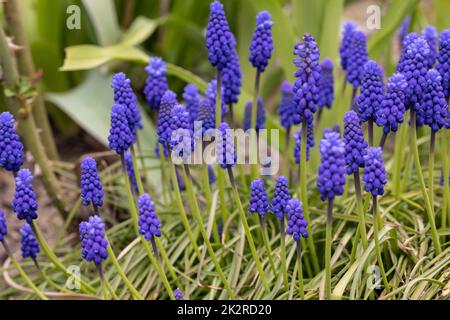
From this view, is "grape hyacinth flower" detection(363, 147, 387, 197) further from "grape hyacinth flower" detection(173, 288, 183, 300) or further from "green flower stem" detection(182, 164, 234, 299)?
"grape hyacinth flower" detection(173, 288, 183, 300)

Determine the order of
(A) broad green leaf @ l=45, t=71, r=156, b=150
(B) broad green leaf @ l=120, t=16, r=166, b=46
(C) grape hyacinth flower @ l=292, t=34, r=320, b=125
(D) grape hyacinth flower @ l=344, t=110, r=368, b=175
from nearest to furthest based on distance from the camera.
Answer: (D) grape hyacinth flower @ l=344, t=110, r=368, b=175
(C) grape hyacinth flower @ l=292, t=34, r=320, b=125
(A) broad green leaf @ l=45, t=71, r=156, b=150
(B) broad green leaf @ l=120, t=16, r=166, b=46

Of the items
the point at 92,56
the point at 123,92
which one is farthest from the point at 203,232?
the point at 92,56

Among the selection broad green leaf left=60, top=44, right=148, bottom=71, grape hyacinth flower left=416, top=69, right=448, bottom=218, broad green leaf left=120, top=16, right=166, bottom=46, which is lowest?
grape hyacinth flower left=416, top=69, right=448, bottom=218

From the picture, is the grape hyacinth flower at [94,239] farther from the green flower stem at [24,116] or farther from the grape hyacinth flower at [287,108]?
the green flower stem at [24,116]

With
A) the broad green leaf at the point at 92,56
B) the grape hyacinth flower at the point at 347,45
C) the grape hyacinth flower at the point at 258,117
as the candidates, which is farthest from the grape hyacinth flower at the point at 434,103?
the broad green leaf at the point at 92,56

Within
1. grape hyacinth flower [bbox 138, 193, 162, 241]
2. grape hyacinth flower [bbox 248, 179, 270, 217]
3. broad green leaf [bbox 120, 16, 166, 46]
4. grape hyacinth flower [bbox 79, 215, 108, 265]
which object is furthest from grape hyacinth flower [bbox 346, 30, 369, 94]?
broad green leaf [bbox 120, 16, 166, 46]

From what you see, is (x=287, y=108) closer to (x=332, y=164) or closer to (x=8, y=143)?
(x=332, y=164)
